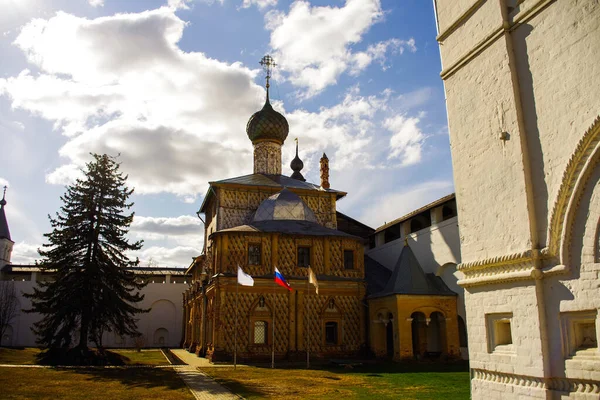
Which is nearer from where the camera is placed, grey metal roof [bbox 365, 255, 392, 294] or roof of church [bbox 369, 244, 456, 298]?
roof of church [bbox 369, 244, 456, 298]

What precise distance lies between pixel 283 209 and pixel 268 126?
26.5ft

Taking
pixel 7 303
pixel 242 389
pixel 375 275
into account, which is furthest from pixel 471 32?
pixel 7 303

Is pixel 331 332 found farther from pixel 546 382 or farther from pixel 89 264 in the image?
pixel 546 382

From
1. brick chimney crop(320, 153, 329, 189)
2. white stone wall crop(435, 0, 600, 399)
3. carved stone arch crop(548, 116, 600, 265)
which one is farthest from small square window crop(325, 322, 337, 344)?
carved stone arch crop(548, 116, 600, 265)

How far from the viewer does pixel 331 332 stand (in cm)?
2517

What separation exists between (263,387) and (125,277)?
1203 centimetres

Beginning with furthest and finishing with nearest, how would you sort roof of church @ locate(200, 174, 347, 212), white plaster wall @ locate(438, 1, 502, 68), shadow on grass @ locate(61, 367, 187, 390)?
1. roof of church @ locate(200, 174, 347, 212)
2. shadow on grass @ locate(61, 367, 187, 390)
3. white plaster wall @ locate(438, 1, 502, 68)

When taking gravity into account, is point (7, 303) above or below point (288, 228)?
below

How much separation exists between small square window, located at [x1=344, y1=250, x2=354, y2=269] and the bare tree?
2693cm

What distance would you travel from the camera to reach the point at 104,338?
132 feet

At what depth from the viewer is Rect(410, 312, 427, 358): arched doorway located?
23984mm

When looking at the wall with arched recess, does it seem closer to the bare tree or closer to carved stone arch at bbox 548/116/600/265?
carved stone arch at bbox 548/116/600/265

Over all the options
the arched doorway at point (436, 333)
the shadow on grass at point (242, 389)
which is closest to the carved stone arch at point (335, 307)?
the arched doorway at point (436, 333)

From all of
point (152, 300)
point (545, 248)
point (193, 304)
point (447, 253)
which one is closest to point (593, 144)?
point (545, 248)
